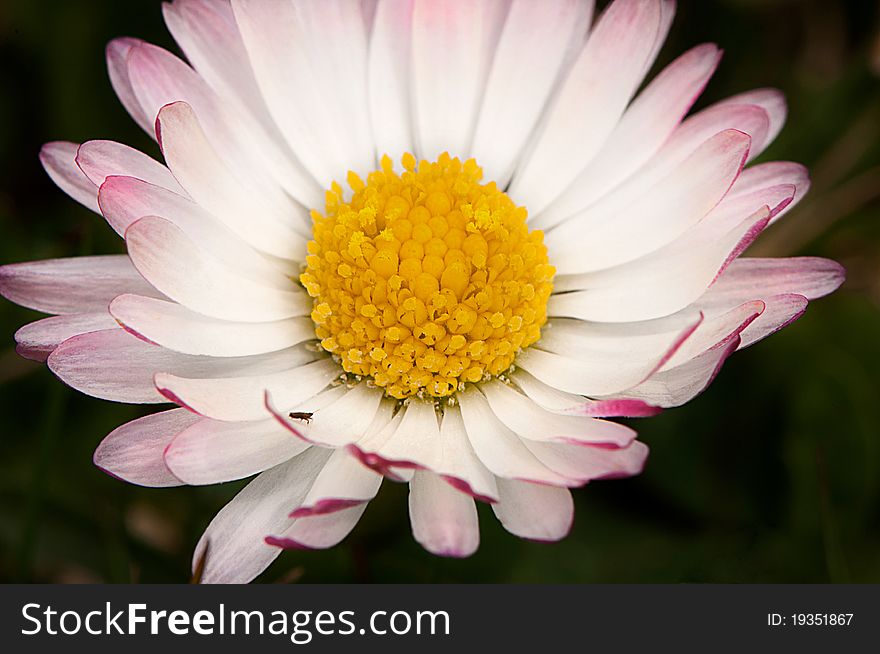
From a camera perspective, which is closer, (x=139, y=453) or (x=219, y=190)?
(x=139, y=453)

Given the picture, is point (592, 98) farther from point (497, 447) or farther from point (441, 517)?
point (441, 517)

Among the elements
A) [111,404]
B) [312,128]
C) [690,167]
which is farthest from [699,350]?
[111,404]

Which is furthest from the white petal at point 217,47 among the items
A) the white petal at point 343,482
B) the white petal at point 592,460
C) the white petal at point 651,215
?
the white petal at point 592,460

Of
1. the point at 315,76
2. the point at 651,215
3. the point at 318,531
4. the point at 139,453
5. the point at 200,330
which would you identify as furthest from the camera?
the point at 315,76

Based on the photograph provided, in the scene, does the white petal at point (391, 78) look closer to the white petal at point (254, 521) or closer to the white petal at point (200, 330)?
the white petal at point (200, 330)

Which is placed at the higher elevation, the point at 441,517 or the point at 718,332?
the point at 718,332

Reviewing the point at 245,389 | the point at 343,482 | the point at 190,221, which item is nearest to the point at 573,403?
the point at 343,482

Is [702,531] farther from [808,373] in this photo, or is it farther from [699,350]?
[699,350]
